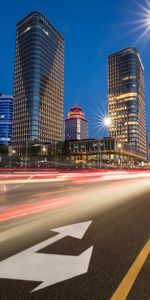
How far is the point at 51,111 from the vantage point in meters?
197

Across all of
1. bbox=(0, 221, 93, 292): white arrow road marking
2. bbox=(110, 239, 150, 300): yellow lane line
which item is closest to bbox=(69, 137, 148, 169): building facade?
bbox=(110, 239, 150, 300): yellow lane line

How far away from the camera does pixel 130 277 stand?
4129 millimetres

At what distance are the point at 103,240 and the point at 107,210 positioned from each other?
13.5 feet

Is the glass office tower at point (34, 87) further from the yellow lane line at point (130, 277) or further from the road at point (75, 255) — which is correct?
the yellow lane line at point (130, 277)

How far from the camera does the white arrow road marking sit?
4.14 metres

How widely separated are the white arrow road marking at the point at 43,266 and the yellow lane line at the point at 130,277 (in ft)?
2.32

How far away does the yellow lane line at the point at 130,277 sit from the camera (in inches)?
140

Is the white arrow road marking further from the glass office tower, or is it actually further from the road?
the glass office tower

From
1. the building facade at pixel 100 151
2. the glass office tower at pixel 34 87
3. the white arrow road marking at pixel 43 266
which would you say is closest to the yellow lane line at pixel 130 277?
the white arrow road marking at pixel 43 266

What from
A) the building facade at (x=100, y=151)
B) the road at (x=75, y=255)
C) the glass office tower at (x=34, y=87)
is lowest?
the road at (x=75, y=255)

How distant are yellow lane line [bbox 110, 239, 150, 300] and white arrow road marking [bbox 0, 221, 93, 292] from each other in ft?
2.32

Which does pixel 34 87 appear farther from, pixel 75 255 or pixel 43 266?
pixel 43 266

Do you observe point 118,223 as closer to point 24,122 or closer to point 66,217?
point 66,217

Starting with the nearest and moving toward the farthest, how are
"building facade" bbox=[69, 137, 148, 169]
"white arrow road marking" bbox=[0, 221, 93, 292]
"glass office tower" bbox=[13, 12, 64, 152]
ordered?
"white arrow road marking" bbox=[0, 221, 93, 292]
"building facade" bbox=[69, 137, 148, 169]
"glass office tower" bbox=[13, 12, 64, 152]
